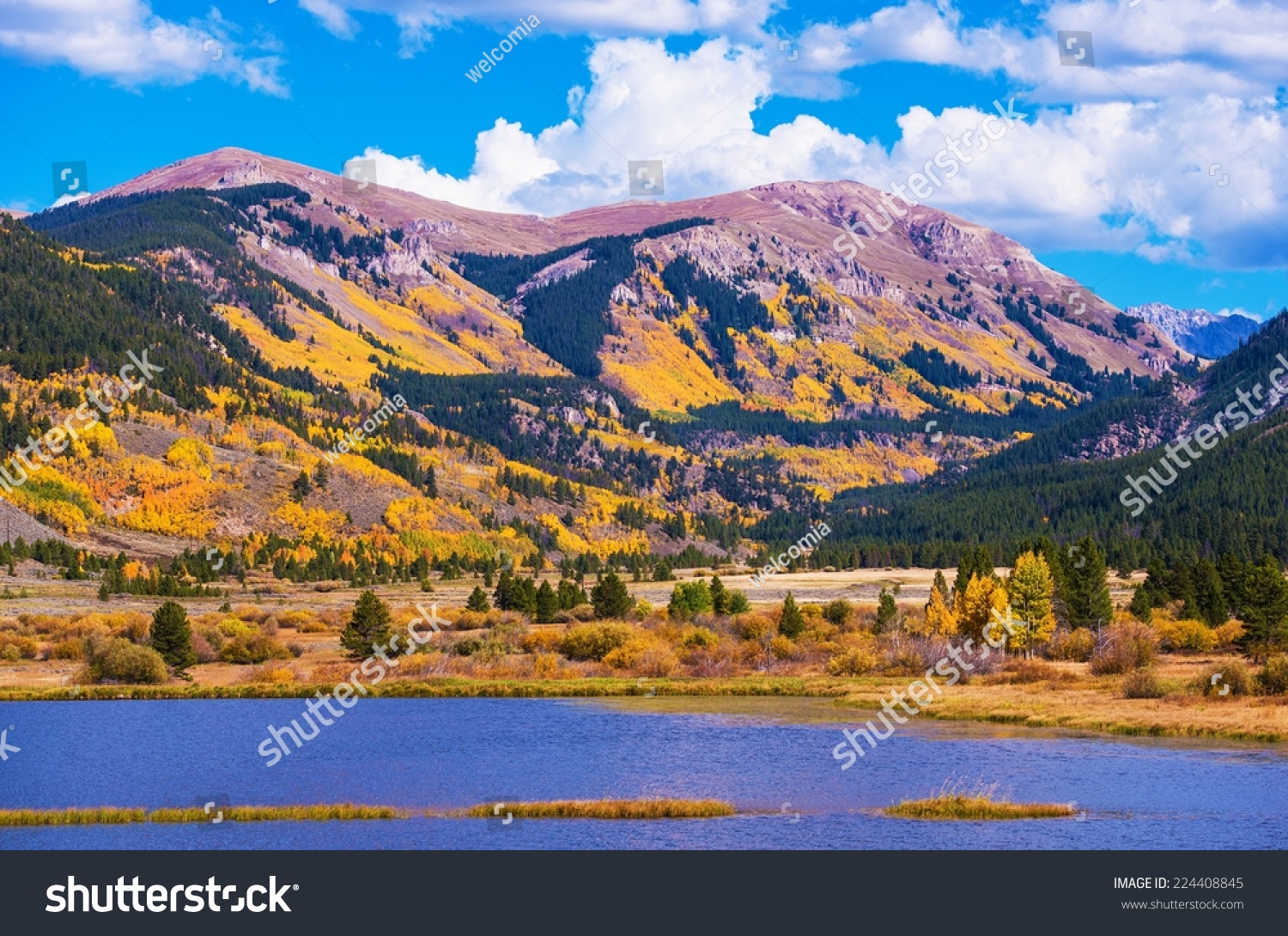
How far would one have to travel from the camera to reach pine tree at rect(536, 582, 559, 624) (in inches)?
5118

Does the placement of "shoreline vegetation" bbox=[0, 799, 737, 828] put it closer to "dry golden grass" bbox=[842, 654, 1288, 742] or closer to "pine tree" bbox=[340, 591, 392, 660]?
"dry golden grass" bbox=[842, 654, 1288, 742]

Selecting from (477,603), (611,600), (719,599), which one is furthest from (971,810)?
(477,603)

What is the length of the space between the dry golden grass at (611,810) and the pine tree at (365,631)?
55622 millimetres

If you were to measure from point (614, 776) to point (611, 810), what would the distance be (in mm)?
7448

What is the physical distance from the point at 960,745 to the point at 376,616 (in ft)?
173

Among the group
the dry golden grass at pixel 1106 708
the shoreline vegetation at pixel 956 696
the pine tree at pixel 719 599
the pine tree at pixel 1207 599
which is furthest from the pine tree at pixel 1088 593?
the pine tree at pixel 719 599

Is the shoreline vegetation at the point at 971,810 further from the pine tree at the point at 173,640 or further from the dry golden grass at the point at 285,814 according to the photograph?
the pine tree at the point at 173,640

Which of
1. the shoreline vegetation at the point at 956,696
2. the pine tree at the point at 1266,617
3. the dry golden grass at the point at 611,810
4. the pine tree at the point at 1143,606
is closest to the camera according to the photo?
the dry golden grass at the point at 611,810

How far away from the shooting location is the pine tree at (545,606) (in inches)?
5118

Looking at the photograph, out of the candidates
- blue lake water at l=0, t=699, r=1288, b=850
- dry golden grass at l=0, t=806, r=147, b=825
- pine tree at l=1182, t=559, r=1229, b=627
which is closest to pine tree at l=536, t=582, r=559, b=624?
blue lake water at l=0, t=699, r=1288, b=850

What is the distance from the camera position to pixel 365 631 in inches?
4208
